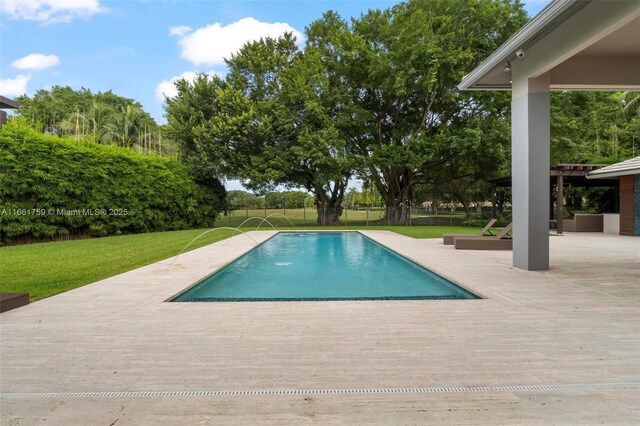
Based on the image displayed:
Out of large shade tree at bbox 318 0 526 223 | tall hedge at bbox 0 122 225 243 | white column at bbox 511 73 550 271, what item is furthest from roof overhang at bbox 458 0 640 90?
tall hedge at bbox 0 122 225 243

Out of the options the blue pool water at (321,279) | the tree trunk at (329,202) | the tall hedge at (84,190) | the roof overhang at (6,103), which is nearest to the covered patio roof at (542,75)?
the blue pool water at (321,279)

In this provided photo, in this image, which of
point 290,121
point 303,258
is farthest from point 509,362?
point 290,121

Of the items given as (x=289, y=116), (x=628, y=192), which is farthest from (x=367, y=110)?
(x=628, y=192)

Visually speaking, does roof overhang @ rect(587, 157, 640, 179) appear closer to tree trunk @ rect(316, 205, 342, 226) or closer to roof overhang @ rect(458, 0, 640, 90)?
roof overhang @ rect(458, 0, 640, 90)

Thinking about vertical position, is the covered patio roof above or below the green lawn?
above

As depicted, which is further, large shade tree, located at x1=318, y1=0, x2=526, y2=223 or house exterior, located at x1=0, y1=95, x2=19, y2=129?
large shade tree, located at x1=318, y1=0, x2=526, y2=223

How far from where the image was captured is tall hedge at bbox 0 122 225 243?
1144 cm

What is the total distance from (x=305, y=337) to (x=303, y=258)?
21.9 ft

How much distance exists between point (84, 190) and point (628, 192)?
834 inches

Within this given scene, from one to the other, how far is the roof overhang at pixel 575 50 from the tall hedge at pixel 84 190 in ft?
43.2

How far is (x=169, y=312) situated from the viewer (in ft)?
14.1

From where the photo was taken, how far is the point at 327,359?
Answer: 2893 mm

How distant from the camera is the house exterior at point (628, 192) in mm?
14180

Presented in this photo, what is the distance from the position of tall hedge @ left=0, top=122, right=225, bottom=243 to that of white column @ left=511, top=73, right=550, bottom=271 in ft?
45.6
